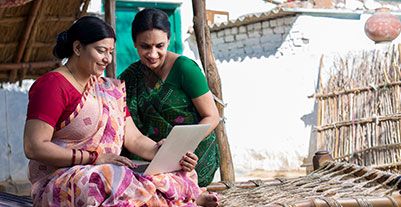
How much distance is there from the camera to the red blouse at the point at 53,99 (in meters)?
3.71

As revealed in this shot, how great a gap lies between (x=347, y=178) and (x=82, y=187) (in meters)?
2.33

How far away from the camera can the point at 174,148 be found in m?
3.82

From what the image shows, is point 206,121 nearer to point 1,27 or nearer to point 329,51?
point 1,27

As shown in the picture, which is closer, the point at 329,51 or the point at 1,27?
the point at 1,27

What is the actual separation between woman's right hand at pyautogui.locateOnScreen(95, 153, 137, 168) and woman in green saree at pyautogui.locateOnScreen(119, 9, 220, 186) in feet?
1.89

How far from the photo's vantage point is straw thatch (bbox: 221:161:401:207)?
4.35 metres

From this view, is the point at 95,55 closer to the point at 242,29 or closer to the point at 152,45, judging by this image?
the point at 152,45

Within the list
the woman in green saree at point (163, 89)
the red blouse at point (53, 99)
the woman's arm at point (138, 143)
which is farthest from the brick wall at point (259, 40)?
the red blouse at point (53, 99)

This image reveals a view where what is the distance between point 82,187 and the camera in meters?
3.62

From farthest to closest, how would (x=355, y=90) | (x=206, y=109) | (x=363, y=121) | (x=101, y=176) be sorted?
(x=355, y=90)
(x=363, y=121)
(x=206, y=109)
(x=101, y=176)

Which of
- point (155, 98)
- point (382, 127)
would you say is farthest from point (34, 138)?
point (382, 127)

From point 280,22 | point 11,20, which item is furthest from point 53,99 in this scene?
point 280,22

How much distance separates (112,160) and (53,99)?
1.24 ft

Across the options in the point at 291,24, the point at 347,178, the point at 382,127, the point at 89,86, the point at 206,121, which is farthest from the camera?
the point at 291,24
